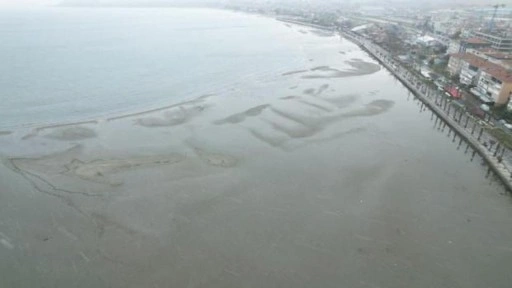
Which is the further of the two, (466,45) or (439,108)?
(466,45)

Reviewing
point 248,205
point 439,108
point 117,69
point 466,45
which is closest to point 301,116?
point 439,108

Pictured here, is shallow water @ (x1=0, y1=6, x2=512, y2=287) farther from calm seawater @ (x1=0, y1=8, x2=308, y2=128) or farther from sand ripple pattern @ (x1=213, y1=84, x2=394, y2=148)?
calm seawater @ (x1=0, y1=8, x2=308, y2=128)

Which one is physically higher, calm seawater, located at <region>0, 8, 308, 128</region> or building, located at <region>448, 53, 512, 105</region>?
building, located at <region>448, 53, 512, 105</region>

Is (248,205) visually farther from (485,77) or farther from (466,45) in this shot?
(466,45)

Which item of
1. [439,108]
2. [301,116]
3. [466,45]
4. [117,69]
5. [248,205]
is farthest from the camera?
[466,45]

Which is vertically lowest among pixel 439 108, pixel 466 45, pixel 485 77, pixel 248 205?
pixel 439 108

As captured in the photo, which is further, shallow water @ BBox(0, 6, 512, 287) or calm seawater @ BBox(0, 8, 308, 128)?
calm seawater @ BBox(0, 8, 308, 128)

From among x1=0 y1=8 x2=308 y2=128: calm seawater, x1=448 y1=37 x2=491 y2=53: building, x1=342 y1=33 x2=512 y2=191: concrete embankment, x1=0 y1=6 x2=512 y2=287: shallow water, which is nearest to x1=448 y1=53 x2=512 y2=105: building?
x1=342 y1=33 x2=512 y2=191: concrete embankment
